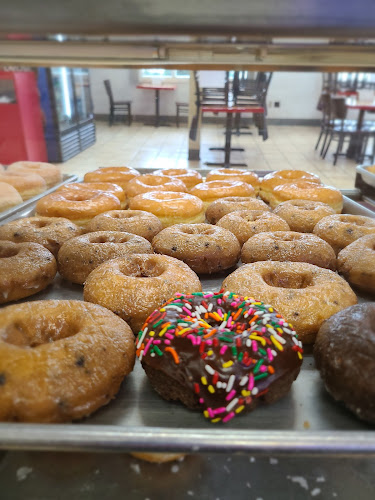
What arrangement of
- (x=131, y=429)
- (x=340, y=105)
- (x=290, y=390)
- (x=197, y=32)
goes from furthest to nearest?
1. (x=340, y=105)
2. (x=290, y=390)
3. (x=197, y=32)
4. (x=131, y=429)

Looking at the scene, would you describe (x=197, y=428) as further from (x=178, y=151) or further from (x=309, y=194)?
(x=178, y=151)

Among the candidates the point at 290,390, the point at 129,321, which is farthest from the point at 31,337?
the point at 290,390

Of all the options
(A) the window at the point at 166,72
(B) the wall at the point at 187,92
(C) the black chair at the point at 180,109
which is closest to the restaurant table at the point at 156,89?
(B) the wall at the point at 187,92

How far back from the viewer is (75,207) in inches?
96.2

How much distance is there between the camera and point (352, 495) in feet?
3.85

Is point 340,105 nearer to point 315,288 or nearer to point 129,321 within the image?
point 315,288

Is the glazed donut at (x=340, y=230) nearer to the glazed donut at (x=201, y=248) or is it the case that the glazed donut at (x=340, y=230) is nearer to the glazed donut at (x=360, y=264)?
the glazed donut at (x=360, y=264)

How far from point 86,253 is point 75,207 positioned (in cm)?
67

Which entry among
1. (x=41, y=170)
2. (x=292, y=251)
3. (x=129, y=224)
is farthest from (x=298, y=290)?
(x=41, y=170)

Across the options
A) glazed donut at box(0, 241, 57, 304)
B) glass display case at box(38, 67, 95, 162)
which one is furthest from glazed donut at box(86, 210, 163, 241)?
glass display case at box(38, 67, 95, 162)

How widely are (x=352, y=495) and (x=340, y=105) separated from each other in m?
6.10

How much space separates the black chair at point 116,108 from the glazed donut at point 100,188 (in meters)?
0.62

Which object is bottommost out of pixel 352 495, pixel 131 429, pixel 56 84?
pixel 352 495

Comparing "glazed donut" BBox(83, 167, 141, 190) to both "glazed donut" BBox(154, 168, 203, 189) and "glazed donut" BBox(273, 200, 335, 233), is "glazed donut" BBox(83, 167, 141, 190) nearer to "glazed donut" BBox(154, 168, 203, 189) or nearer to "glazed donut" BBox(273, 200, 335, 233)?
"glazed donut" BBox(154, 168, 203, 189)
